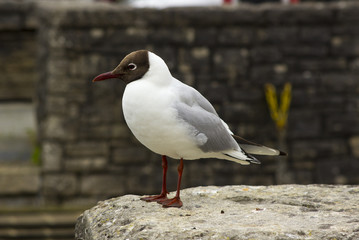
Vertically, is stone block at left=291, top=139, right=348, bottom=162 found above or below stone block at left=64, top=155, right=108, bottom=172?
above

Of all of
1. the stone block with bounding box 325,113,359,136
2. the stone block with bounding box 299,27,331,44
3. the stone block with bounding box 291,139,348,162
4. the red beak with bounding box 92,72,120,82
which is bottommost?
the stone block with bounding box 291,139,348,162

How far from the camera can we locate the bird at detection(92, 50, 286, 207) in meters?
3.15

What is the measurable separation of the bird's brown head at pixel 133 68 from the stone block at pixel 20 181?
4781 millimetres

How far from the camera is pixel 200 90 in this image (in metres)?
7.71

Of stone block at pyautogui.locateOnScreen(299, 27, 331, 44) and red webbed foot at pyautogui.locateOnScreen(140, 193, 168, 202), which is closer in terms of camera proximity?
red webbed foot at pyautogui.locateOnScreen(140, 193, 168, 202)

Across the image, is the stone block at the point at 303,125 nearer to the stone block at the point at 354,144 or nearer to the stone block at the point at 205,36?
the stone block at the point at 354,144

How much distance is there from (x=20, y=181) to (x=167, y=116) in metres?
5.07

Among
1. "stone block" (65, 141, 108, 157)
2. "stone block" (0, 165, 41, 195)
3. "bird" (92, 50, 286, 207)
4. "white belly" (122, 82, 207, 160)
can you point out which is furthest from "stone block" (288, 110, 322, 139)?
"white belly" (122, 82, 207, 160)

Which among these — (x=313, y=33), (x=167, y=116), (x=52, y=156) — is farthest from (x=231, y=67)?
(x=167, y=116)

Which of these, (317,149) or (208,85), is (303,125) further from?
(208,85)

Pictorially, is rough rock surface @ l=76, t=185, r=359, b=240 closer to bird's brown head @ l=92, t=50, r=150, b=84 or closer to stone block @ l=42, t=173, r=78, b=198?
bird's brown head @ l=92, t=50, r=150, b=84

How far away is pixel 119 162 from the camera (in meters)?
7.79

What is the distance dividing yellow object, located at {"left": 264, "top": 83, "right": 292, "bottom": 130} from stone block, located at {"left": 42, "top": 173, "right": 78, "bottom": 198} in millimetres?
2413

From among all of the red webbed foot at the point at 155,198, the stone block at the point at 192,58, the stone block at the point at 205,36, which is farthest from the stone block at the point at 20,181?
the red webbed foot at the point at 155,198
